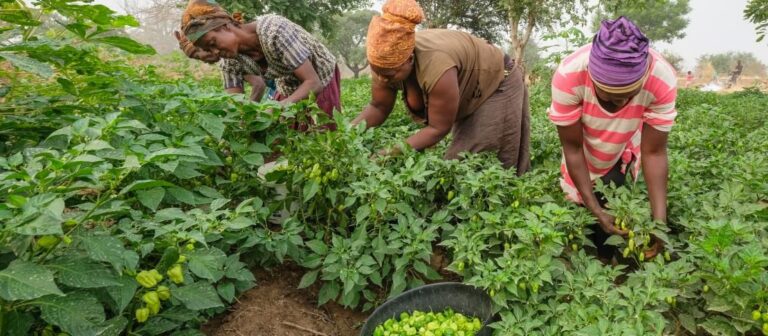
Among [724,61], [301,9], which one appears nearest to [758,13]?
[301,9]

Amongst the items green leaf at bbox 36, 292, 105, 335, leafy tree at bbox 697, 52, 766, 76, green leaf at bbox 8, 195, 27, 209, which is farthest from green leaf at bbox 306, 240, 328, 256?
leafy tree at bbox 697, 52, 766, 76

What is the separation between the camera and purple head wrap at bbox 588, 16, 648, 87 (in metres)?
1.90

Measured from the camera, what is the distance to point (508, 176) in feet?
7.27

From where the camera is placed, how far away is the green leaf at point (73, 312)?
1.28 m

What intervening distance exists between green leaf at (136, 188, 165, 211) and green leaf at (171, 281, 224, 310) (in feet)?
0.93

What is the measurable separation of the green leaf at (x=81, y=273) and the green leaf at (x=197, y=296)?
0.28 meters

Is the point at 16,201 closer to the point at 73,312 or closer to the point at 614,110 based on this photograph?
the point at 73,312

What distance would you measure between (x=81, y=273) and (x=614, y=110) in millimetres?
2123

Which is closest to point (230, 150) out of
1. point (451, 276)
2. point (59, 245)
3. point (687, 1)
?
point (59, 245)

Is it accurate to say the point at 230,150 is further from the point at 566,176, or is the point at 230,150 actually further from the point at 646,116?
the point at 646,116

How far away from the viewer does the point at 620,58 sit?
1.90 m

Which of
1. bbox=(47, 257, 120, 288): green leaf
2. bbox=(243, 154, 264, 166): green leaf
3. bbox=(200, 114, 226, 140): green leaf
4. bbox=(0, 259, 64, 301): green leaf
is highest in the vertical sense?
bbox=(200, 114, 226, 140): green leaf

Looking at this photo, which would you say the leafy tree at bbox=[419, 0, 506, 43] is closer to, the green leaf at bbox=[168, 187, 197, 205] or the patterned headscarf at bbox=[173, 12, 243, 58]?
the patterned headscarf at bbox=[173, 12, 243, 58]

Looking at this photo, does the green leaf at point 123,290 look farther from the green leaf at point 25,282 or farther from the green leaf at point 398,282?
the green leaf at point 398,282
